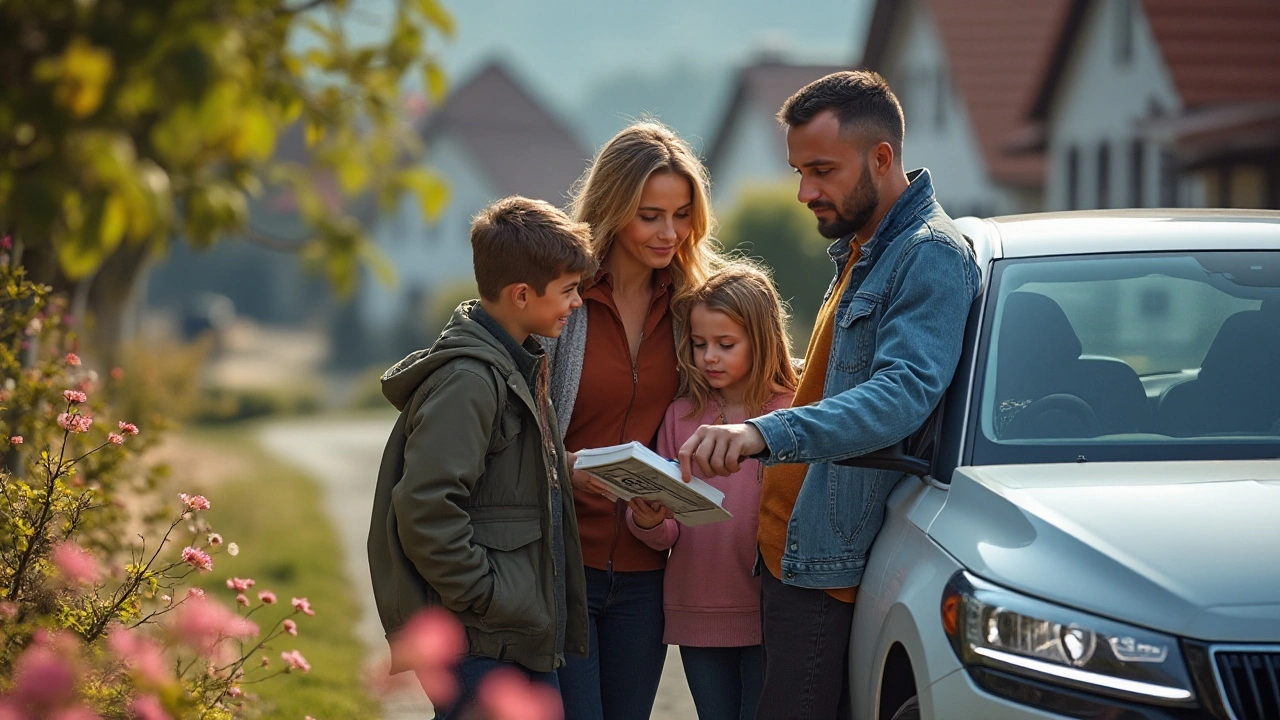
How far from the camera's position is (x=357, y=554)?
12.9 meters

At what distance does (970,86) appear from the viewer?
3142 cm

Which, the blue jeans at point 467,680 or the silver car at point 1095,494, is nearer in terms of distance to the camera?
the silver car at point 1095,494

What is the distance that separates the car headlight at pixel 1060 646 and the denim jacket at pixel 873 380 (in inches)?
19.5

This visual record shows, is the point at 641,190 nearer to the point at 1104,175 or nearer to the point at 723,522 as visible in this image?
the point at 723,522

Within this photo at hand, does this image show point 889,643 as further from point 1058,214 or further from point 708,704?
point 1058,214

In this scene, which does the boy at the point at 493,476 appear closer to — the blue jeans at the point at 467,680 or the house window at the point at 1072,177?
the blue jeans at the point at 467,680

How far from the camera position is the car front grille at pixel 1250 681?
2.82 meters

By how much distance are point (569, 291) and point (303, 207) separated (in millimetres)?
1804

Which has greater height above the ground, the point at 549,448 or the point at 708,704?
the point at 549,448

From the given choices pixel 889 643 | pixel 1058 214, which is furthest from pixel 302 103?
pixel 1058 214

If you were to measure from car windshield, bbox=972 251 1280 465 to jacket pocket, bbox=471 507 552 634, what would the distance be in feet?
3.59

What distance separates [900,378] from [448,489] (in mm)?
1077

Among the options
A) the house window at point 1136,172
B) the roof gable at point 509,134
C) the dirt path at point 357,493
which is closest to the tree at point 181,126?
the dirt path at point 357,493

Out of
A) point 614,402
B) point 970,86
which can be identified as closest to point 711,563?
point 614,402
